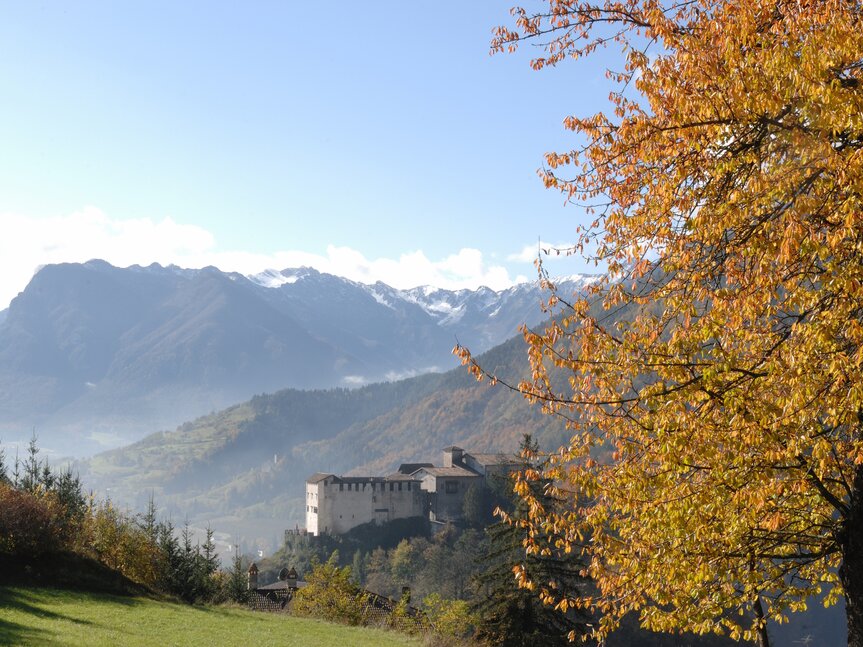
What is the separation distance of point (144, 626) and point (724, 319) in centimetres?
1918

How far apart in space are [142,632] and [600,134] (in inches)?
712

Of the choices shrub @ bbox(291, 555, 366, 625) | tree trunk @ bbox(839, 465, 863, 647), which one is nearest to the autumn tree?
tree trunk @ bbox(839, 465, 863, 647)

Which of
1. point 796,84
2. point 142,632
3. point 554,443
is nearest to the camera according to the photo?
point 796,84

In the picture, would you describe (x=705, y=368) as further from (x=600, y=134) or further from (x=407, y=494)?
(x=407, y=494)

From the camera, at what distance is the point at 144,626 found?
22.1 m

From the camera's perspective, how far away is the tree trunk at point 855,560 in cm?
941

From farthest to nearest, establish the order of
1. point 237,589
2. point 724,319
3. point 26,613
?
point 237,589
point 26,613
point 724,319

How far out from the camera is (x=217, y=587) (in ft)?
145

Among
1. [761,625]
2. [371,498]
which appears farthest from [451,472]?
[761,625]

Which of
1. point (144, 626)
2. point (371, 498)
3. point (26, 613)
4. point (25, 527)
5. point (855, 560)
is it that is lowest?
point (371, 498)

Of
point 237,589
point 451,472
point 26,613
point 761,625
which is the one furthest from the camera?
point 451,472

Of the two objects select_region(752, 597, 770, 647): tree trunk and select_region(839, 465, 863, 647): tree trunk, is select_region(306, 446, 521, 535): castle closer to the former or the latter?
select_region(752, 597, 770, 647): tree trunk

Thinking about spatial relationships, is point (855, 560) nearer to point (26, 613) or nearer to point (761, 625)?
point (761, 625)

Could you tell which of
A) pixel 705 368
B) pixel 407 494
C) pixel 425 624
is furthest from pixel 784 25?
pixel 407 494
